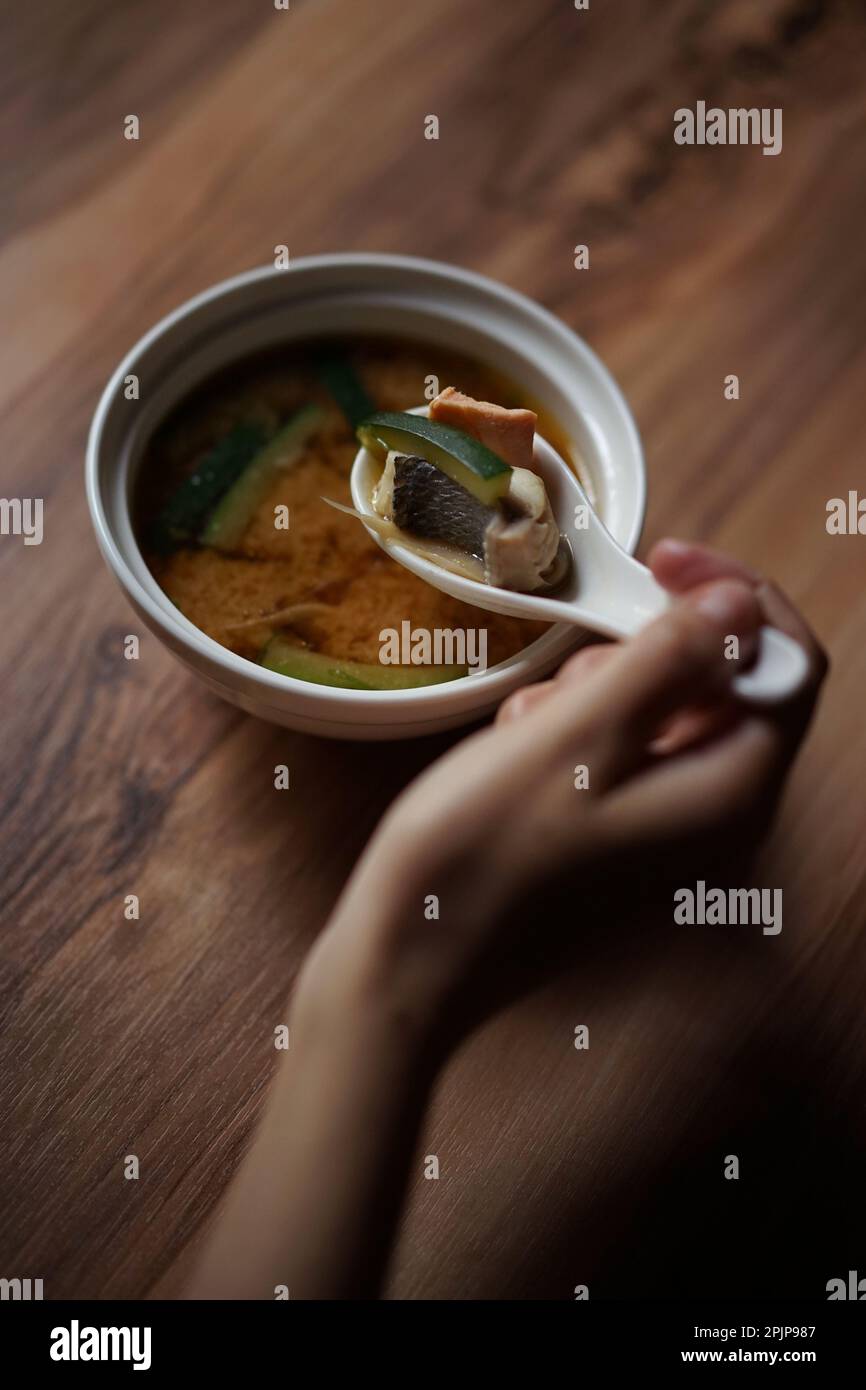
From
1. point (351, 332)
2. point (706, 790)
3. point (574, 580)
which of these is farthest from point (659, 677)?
point (351, 332)

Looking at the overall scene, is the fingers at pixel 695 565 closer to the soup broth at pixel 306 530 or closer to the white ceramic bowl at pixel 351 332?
the white ceramic bowl at pixel 351 332

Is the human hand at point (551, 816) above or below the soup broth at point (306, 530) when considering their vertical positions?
below

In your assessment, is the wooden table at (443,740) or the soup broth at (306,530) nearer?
the wooden table at (443,740)

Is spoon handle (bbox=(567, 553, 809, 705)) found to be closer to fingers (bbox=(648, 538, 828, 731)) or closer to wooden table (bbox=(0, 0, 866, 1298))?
fingers (bbox=(648, 538, 828, 731))

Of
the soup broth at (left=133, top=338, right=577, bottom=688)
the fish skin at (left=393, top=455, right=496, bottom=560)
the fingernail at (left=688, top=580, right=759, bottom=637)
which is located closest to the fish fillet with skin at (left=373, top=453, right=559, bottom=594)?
the fish skin at (left=393, top=455, right=496, bottom=560)

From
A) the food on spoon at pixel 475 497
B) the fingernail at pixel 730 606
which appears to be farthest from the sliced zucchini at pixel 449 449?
the fingernail at pixel 730 606
